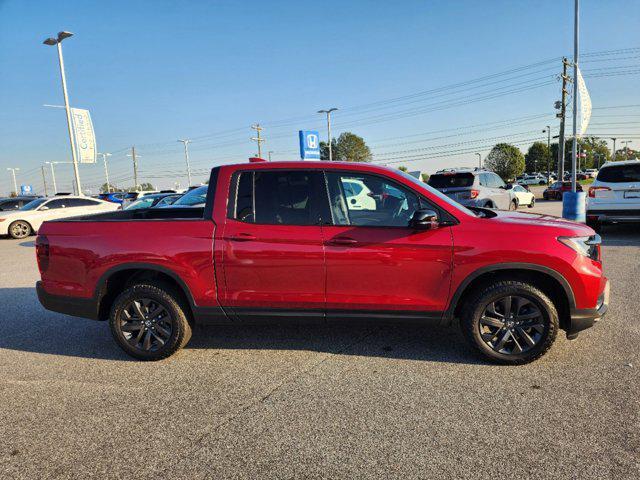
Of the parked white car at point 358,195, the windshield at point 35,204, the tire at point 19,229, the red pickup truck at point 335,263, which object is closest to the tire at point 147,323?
the red pickup truck at point 335,263

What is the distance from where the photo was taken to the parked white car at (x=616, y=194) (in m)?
9.04

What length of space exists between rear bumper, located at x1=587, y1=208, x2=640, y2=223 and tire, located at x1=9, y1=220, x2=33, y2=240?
16925 mm

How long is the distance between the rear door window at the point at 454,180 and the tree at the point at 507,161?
67256 millimetres

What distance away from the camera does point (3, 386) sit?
3.58 metres

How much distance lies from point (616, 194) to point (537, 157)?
4290 inches

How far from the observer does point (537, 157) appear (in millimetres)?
105500

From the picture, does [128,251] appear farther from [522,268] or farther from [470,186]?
[470,186]

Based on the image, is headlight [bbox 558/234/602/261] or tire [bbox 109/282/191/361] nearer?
headlight [bbox 558/234/602/261]

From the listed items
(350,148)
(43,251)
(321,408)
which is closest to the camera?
(321,408)

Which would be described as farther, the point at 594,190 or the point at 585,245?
the point at 594,190

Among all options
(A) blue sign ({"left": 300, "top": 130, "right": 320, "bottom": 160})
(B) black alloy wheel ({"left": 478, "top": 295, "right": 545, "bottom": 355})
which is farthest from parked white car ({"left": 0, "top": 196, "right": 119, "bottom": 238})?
(B) black alloy wheel ({"left": 478, "top": 295, "right": 545, "bottom": 355})

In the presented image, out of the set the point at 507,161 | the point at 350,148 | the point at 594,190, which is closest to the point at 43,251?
the point at 594,190

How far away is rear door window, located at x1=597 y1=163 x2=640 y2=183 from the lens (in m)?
9.05

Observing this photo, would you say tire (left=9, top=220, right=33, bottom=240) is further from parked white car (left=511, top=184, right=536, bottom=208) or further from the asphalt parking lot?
parked white car (left=511, top=184, right=536, bottom=208)
